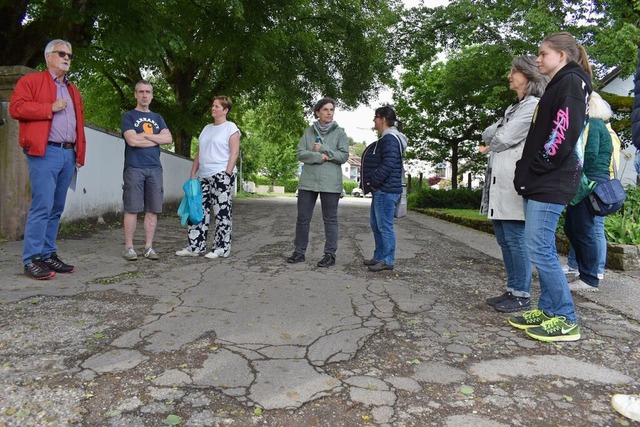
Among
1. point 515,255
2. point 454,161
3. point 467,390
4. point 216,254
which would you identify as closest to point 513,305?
point 515,255

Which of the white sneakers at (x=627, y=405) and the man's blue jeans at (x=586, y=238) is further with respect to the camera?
the man's blue jeans at (x=586, y=238)

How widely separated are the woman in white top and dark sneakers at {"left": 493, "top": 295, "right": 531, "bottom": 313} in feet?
11.0

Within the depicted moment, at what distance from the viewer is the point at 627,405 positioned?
7.11 ft

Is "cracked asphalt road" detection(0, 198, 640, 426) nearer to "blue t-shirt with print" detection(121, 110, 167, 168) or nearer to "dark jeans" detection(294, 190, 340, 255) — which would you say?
"dark jeans" detection(294, 190, 340, 255)

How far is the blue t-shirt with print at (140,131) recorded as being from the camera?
214 inches

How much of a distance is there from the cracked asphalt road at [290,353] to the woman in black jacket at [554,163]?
209mm

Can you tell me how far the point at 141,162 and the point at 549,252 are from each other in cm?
422

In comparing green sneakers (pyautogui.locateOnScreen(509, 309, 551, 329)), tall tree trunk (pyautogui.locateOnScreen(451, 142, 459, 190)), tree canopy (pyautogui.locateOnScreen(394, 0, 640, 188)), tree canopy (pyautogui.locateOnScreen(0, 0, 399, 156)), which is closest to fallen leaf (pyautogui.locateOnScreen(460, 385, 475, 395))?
green sneakers (pyautogui.locateOnScreen(509, 309, 551, 329))

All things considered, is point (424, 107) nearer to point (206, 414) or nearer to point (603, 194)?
point (603, 194)

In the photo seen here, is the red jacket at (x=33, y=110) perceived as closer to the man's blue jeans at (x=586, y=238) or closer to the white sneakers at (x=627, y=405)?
the white sneakers at (x=627, y=405)

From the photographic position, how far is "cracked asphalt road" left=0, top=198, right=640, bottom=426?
7.04 ft

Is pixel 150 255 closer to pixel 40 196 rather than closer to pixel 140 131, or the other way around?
pixel 140 131

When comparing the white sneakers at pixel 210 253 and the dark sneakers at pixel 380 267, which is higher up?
the dark sneakers at pixel 380 267

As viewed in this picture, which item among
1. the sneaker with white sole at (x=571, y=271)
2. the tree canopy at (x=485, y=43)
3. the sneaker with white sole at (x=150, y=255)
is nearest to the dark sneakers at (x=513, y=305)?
the sneaker with white sole at (x=571, y=271)
